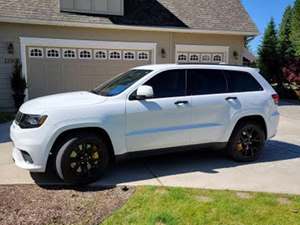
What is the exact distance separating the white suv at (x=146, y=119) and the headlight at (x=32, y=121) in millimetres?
15

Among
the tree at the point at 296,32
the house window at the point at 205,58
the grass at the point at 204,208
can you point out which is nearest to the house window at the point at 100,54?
the house window at the point at 205,58

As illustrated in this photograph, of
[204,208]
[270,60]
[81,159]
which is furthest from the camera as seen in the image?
[270,60]

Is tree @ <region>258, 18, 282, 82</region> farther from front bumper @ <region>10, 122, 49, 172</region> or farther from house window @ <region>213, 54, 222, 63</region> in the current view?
front bumper @ <region>10, 122, 49, 172</region>

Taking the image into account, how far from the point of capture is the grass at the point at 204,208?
3.98 m

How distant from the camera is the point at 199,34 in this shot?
14.8 m

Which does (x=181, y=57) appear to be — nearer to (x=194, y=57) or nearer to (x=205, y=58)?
(x=194, y=57)

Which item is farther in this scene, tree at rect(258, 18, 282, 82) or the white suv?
tree at rect(258, 18, 282, 82)

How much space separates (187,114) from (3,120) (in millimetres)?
7506

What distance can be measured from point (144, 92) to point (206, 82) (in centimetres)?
151

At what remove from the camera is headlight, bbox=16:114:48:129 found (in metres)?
4.81

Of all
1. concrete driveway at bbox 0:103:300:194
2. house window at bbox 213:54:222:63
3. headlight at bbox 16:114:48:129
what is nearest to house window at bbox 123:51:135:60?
house window at bbox 213:54:222:63

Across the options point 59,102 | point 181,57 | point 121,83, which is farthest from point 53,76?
point 59,102

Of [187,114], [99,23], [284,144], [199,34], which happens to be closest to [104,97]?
[187,114]

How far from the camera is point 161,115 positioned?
5.58m
